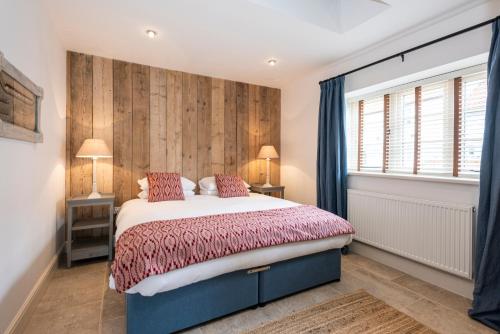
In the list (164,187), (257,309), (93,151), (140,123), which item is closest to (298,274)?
(257,309)

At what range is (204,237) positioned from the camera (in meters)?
1.73

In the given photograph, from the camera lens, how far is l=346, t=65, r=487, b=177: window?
7.39ft

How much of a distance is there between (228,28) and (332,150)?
6.04 feet

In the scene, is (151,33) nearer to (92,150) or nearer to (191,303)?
(92,150)

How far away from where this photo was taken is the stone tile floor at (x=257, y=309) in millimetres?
1766

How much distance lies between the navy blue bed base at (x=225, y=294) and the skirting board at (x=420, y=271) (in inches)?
31.2

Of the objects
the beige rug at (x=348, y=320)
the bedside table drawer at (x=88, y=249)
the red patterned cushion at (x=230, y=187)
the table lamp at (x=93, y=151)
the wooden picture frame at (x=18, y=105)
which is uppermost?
the wooden picture frame at (x=18, y=105)

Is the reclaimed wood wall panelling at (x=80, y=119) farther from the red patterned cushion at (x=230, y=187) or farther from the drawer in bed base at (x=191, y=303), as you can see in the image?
the drawer in bed base at (x=191, y=303)

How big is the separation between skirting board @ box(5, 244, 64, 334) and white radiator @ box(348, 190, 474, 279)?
3076mm

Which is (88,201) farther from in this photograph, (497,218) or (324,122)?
(497,218)

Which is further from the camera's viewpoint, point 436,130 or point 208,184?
point 208,184

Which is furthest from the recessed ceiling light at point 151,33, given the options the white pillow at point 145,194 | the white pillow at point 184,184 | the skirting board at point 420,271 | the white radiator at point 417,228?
the skirting board at point 420,271

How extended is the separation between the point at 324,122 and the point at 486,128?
5.50 feet

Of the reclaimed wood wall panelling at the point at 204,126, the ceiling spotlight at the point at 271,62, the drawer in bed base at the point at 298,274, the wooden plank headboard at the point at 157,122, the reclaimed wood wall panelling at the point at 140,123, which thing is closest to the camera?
the drawer in bed base at the point at 298,274
